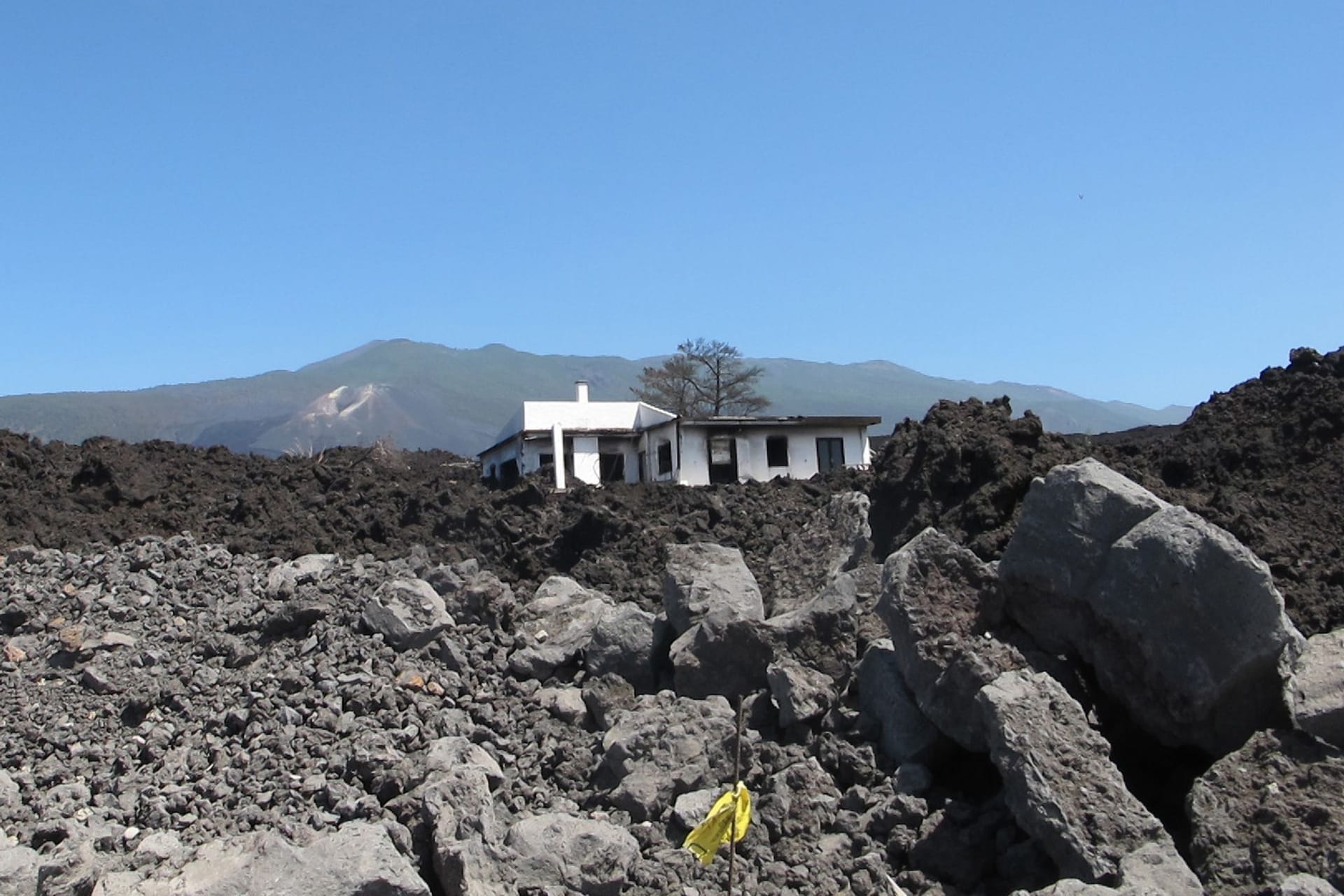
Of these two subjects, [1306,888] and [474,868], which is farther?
[474,868]

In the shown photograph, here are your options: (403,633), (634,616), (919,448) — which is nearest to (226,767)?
(403,633)

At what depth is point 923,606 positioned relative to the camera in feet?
35.9

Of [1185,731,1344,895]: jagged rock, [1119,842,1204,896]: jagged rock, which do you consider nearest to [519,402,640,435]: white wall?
[1185,731,1344,895]: jagged rock

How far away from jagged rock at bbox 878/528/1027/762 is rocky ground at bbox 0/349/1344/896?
0.09ft

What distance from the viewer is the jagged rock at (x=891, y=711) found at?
10.6 meters

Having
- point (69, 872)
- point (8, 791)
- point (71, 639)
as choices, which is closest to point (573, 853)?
point (69, 872)

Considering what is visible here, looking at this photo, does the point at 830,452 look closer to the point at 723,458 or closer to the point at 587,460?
the point at 723,458

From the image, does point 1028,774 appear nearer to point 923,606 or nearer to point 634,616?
point 923,606

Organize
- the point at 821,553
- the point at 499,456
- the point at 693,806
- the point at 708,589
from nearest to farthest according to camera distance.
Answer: the point at 693,806
the point at 708,589
the point at 821,553
the point at 499,456

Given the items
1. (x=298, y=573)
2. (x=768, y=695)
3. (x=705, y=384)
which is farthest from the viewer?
(x=705, y=384)

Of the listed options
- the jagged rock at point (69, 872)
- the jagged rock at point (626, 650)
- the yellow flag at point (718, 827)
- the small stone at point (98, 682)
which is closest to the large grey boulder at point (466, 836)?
the yellow flag at point (718, 827)

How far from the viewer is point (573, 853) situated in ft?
31.9

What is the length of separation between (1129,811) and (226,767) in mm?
7691

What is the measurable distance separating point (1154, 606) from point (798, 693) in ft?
10.5
